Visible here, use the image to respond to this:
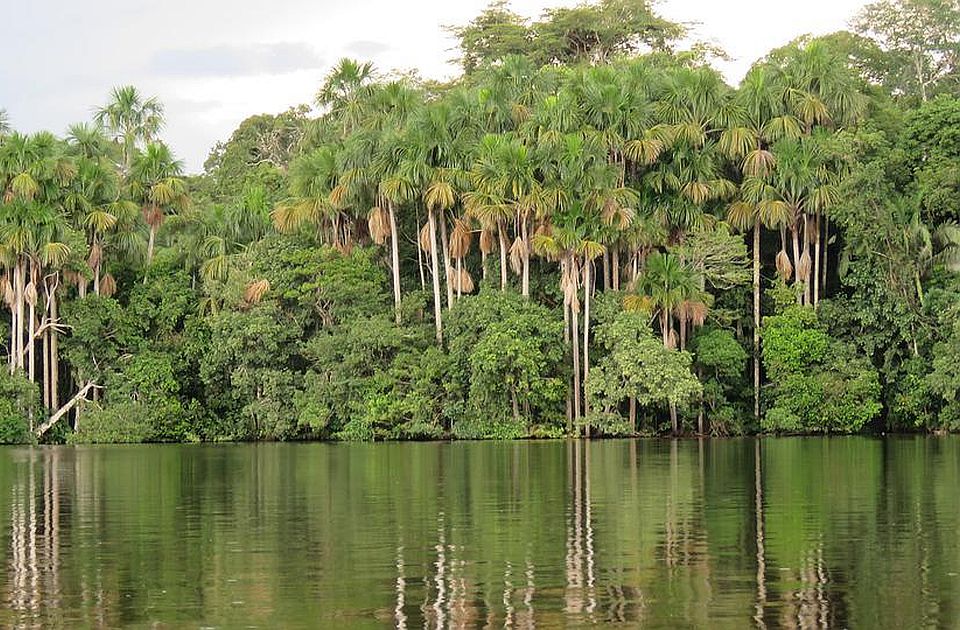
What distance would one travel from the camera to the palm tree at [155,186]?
195ft

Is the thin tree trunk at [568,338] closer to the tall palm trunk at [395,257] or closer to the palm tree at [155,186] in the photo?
the tall palm trunk at [395,257]

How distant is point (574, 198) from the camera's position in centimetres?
5272

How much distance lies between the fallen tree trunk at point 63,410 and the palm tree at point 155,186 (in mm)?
6084

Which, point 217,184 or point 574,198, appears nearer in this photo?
point 574,198

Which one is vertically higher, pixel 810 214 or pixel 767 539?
pixel 810 214

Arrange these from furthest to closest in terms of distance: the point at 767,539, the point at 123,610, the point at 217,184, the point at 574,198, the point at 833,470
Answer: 1. the point at 217,184
2. the point at 574,198
3. the point at 833,470
4. the point at 767,539
5. the point at 123,610

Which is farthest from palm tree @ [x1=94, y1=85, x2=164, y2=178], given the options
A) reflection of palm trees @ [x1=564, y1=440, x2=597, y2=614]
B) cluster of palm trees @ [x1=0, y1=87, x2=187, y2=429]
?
reflection of palm trees @ [x1=564, y1=440, x2=597, y2=614]

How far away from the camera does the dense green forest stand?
173 ft

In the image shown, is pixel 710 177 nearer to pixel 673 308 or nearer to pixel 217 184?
pixel 673 308

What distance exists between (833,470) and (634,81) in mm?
25817

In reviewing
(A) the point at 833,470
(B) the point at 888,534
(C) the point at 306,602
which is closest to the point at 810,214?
(A) the point at 833,470

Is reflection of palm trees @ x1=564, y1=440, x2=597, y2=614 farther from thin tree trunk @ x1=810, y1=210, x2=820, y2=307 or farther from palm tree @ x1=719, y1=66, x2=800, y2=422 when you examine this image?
thin tree trunk @ x1=810, y1=210, x2=820, y2=307

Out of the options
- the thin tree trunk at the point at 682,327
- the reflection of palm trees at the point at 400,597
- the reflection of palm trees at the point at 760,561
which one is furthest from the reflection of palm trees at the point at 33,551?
the thin tree trunk at the point at 682,327

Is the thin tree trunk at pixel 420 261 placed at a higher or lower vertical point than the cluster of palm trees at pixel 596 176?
lower
